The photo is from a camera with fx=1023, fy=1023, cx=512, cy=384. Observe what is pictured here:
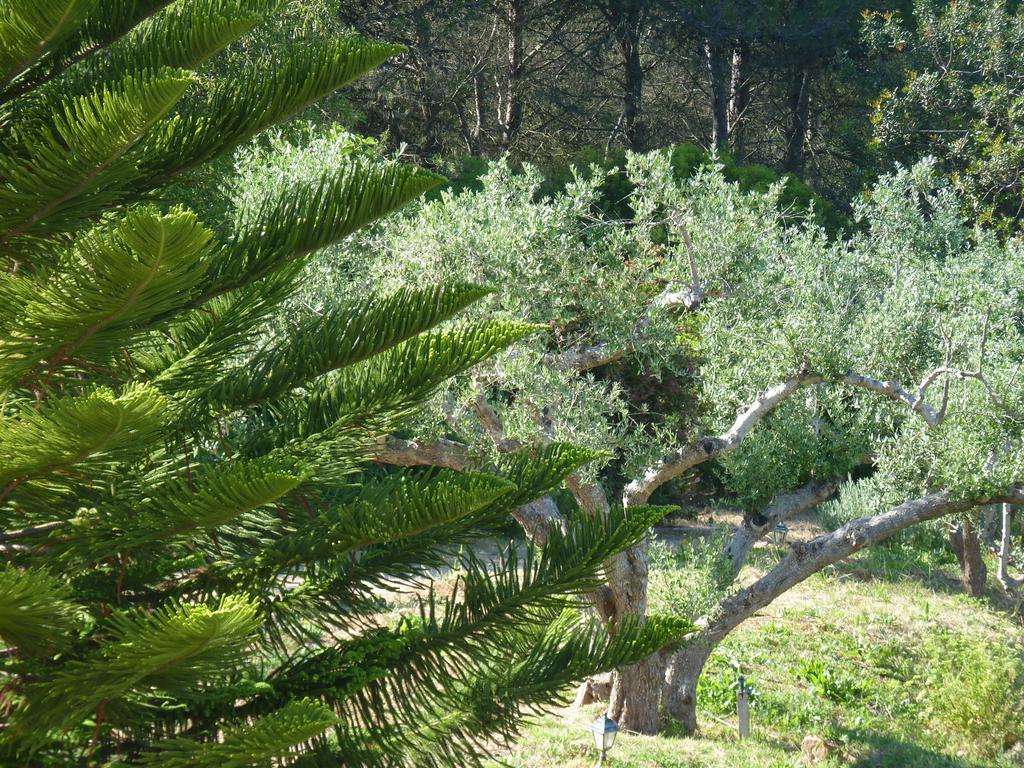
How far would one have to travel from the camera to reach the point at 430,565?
2.66 m

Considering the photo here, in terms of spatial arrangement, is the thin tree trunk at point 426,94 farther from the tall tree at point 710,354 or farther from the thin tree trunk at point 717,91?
the tall tree at point 710,354

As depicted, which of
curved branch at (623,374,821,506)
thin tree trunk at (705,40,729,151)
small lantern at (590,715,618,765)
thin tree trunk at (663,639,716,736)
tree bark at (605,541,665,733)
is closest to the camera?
small lantern at (590,715,618,765)

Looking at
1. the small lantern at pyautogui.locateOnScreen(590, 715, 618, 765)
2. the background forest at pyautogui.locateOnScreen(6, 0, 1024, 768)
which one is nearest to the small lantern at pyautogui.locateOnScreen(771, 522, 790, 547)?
the background forest at pyautogui.locateOnScreen(6, 0, 1024, 768)

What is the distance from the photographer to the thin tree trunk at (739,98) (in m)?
19.1

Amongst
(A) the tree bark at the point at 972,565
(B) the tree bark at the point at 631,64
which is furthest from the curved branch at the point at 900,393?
(B) the tree bark at the point at 631,64

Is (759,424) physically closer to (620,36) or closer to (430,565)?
(430,565)

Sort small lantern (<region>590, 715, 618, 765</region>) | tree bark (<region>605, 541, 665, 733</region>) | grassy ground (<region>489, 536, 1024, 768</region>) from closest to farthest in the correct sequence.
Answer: small lantern (<region>590, 715, 618, 765</region>) < tree bark (<region>605, 541, 665, 733</region>) < grassy ground (<region>489, 536, 1024, 768</region>)

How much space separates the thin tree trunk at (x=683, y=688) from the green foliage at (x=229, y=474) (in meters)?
4.43

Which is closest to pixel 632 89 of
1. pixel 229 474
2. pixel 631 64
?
pixel 631 64

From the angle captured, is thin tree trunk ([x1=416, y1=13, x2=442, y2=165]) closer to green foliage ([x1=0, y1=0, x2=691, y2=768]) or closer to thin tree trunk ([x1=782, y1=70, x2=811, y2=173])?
thin tree trunk ([x1=782, y1=70, x2=811, y2=173])

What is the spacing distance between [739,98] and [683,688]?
15822 mm

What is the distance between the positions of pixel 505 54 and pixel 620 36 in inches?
81.7

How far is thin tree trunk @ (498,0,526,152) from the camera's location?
16.8 meters

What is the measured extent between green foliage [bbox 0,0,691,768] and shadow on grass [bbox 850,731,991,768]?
478 centimetres
